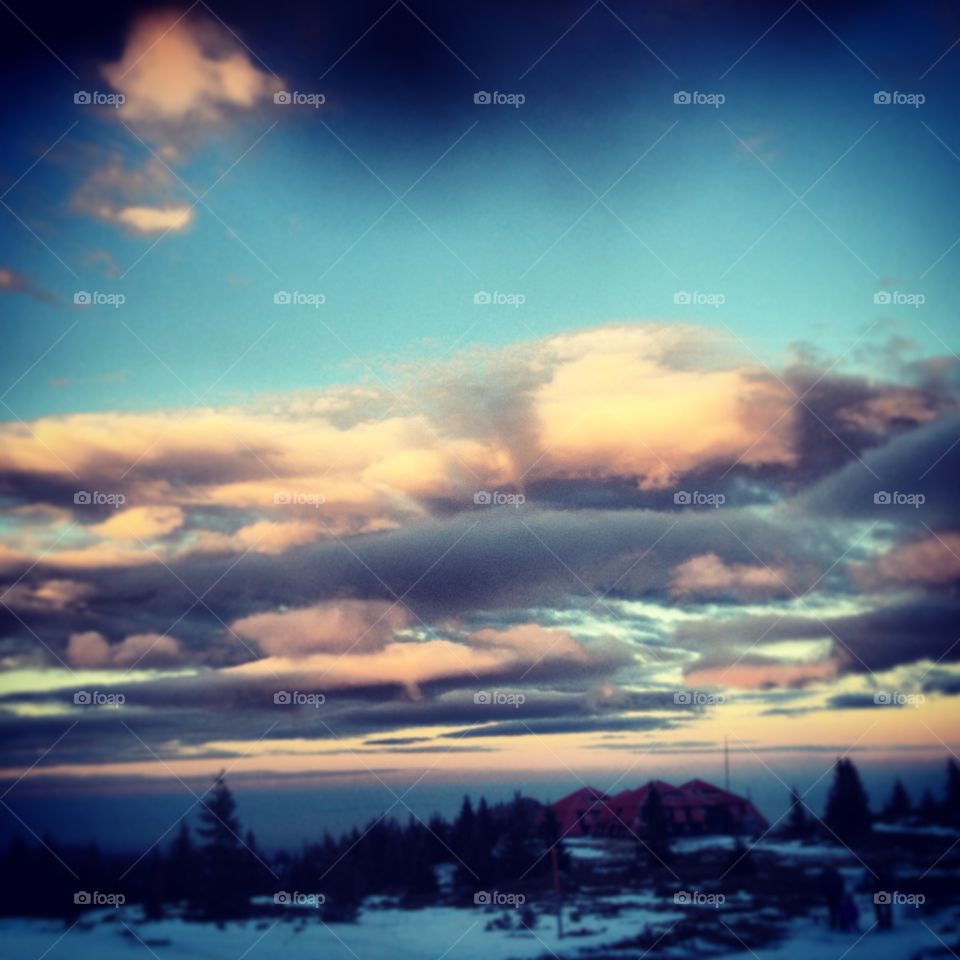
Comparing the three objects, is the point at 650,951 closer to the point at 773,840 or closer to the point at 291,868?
the point at 773,840

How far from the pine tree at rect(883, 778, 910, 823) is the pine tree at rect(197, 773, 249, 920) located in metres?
4.10

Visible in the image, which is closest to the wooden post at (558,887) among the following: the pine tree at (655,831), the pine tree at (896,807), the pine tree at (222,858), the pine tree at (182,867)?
the pine tree at (655,831)

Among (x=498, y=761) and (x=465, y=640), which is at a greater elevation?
(x=465, y=640)

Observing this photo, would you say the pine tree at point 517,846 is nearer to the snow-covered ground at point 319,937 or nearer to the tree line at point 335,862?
the tree line at point 335,862

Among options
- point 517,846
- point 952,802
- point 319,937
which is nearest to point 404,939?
point 319,937

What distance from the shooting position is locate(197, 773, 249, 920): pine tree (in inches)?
280

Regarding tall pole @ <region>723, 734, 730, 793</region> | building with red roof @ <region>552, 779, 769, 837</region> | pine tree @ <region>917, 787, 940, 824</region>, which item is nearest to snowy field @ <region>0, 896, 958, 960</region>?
building with red roof @ <region>552, 779, 769, 837</region>

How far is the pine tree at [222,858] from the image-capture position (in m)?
7.11

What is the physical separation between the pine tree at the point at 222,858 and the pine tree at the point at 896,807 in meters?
4.10

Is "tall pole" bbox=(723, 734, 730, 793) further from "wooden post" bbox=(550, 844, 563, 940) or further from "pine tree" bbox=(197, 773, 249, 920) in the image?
"pine tree" bbox=(197, 773, 249, 920)

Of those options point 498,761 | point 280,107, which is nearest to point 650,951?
point 498,761

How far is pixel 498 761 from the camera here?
7266 millimetres

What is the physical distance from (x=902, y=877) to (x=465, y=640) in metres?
3.16

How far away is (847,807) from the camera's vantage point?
23.7 feet
